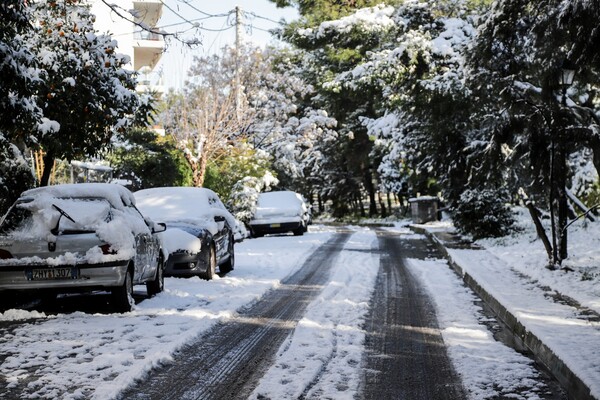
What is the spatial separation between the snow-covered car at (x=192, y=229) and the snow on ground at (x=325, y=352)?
2.32 meters

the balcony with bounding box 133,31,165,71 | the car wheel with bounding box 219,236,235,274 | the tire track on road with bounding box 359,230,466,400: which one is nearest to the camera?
the tire track on road with bounding box 359,230,466,400

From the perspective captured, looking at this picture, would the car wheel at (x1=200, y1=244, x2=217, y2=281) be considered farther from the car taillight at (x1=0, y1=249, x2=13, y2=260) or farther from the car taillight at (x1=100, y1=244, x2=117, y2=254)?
the car taillight at (x1=0, y1=249, x2=13, y2=260)

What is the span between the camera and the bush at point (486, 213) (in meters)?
21.7

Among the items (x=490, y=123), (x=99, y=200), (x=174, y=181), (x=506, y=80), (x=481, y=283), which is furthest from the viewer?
(x=174, y=181)

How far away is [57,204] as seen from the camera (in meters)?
9.64

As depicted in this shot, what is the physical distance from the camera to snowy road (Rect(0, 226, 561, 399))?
5.71 metres

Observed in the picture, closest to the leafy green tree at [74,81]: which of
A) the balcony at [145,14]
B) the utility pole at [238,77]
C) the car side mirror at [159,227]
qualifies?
the balcony at [145,14]

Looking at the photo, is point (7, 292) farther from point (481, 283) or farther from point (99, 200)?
point (481, 283)

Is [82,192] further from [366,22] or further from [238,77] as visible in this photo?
[366,22]

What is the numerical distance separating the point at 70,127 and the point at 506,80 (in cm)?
818

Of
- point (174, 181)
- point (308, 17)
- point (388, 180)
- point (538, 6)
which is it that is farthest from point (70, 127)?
point (388, 180)

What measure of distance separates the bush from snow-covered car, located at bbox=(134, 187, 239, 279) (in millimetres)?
9309

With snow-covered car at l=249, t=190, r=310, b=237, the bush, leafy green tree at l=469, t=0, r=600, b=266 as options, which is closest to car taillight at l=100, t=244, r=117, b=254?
leafy green tree at l=469, t=0, r=600, b=266

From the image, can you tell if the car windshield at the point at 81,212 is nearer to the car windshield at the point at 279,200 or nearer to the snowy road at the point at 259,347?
the snowy road at the point at 259,347
